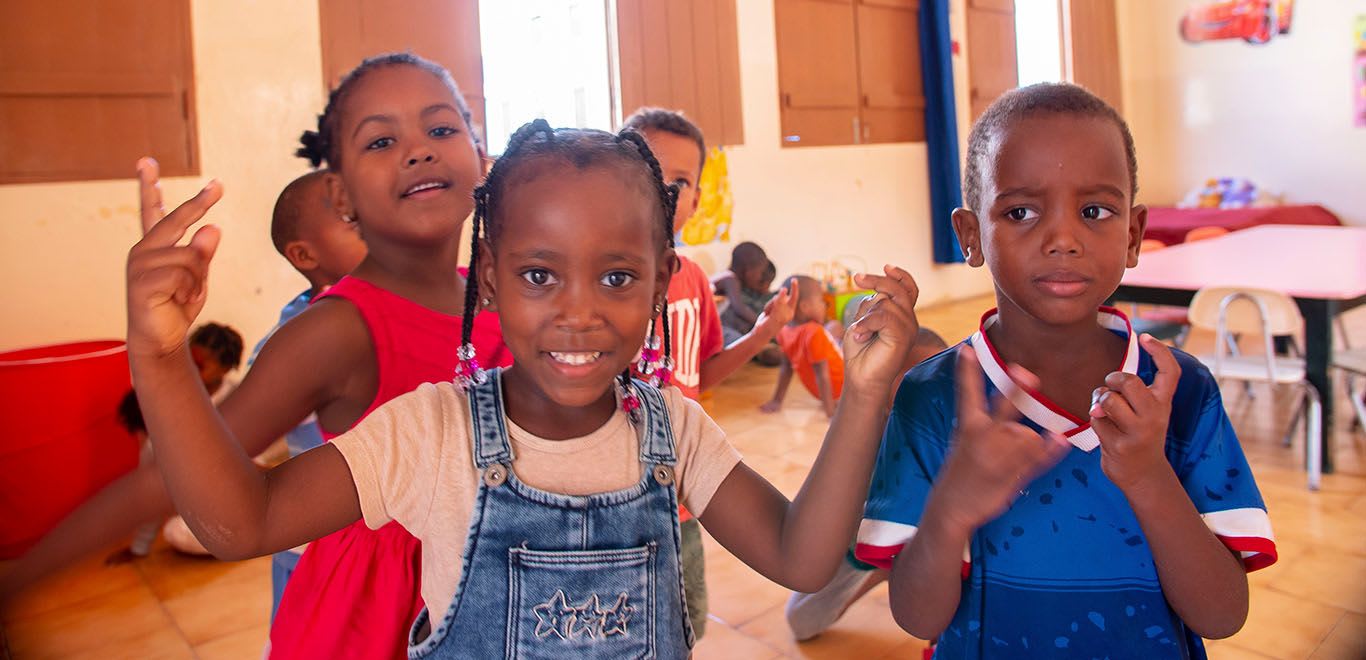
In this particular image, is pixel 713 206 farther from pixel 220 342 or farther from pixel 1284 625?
pixel 1284 625

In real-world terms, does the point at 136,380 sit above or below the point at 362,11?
below

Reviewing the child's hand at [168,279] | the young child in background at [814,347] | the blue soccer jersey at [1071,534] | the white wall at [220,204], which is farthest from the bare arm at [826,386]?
the child's hand at [168,279]

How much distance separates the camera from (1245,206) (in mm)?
8125

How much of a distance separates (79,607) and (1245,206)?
8378mm

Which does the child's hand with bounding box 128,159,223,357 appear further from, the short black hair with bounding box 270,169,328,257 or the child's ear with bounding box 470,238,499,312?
the short black hair with bounding box 270,169,328,257

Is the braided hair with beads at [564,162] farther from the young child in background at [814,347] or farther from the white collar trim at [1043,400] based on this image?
the young child in background at [814,347]

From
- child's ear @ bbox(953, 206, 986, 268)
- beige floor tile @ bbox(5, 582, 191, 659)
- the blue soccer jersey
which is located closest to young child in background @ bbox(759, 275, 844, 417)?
beige floor tile @ bbox(5, 582, 191, 659)

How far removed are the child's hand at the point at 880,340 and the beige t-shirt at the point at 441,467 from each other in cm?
20

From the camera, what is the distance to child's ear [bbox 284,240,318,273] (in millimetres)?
2215

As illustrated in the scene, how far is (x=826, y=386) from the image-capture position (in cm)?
448

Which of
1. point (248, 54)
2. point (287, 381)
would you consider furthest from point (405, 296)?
point (248, 54)

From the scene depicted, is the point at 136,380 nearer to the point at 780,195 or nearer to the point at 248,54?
the point at 248,54

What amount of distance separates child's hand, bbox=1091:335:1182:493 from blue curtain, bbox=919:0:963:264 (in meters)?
6.43

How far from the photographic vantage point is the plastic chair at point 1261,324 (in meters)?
3.21
